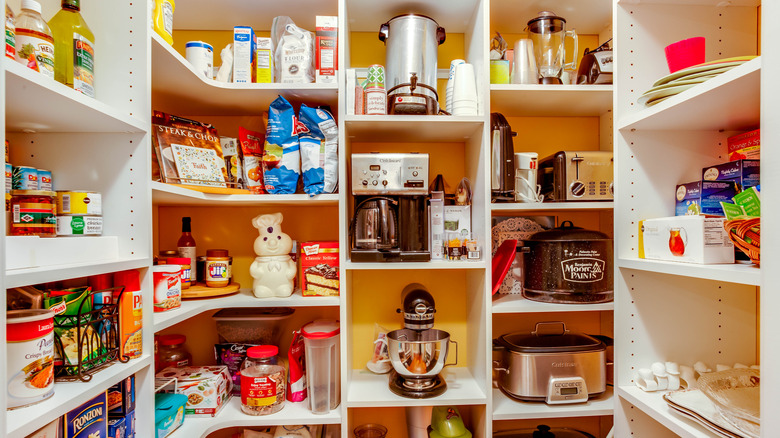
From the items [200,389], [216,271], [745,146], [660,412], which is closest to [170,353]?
[200,389]

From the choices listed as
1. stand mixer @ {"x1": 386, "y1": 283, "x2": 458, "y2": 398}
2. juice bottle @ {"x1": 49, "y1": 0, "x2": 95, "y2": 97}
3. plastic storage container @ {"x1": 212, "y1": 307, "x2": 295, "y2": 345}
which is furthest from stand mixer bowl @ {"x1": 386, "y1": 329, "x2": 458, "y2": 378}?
juice bottle @ {"x1": 49, "y1": 0, "x2": 95, "y2": 97}

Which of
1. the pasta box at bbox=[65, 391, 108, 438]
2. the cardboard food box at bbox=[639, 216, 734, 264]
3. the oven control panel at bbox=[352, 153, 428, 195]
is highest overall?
the oven control panel at bbox=[352, 153, 428, 195]

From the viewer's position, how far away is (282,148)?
157cm

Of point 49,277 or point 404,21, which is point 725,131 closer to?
point 404,21

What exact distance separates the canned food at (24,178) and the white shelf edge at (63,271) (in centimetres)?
23

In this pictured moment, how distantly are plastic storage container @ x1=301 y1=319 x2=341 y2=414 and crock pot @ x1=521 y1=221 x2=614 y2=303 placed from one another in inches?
32.4

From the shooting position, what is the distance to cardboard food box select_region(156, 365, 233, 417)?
1487mm

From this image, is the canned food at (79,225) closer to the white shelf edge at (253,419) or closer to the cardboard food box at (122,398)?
the cardboard food box at (122,398)

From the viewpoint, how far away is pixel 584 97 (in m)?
1.64

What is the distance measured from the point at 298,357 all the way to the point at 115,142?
3.14 ft

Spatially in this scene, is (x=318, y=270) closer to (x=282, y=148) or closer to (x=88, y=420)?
(x=282, y=148)

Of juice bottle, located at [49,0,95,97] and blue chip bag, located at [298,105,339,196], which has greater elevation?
juice bottle, located at [49,0,95,97]

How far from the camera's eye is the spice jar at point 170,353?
1673 millimetres

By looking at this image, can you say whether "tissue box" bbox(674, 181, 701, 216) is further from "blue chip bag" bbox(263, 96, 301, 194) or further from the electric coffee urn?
"blue chip bag" bbox(263, 96, 301, 194)
